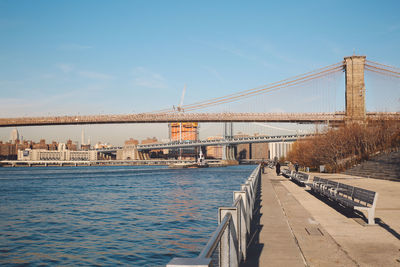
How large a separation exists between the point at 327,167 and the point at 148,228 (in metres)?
30.6

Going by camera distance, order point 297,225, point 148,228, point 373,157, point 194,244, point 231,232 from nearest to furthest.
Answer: point 231,232 → point 297,225 → point 194,244 → point 148,228 → point 373,157

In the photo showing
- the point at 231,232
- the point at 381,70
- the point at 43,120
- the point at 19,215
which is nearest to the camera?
the point at 231,232

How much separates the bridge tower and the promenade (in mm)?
33438

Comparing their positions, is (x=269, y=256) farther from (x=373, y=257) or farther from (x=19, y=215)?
(x=19, y=215)

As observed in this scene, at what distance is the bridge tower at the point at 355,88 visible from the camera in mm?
43875

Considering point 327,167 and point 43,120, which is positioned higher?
point 43,120

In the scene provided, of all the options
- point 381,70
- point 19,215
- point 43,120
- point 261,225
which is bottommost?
point 19,215

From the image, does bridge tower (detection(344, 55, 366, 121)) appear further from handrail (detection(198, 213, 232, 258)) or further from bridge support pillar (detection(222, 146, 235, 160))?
bridge support pillar (detection(222, 146, 235, 160))

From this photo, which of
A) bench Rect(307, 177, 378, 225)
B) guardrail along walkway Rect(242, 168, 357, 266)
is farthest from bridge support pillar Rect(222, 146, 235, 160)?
guardrail along walkway Rect(242, 168, 357, 266)

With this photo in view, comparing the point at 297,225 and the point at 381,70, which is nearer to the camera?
the point at 297,225

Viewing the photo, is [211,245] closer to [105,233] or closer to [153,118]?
[105,233]

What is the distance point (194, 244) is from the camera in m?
11.1

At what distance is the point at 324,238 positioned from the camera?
314 inches

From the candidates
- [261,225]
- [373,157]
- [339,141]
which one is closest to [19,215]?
[261,225]
